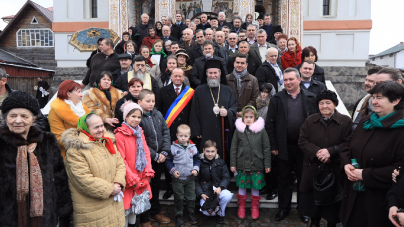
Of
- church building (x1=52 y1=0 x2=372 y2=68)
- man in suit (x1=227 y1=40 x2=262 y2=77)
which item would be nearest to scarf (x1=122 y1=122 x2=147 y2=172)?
man in suit (x1=227 y1=40 x2=262 y2=77)

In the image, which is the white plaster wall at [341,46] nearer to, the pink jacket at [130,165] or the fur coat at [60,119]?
the pink jacket at [130,165]

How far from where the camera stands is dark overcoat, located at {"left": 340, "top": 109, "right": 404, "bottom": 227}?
9.31ft

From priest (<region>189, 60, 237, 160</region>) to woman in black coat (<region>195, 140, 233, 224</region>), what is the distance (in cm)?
38

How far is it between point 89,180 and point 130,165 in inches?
27.9

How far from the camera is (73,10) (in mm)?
13352

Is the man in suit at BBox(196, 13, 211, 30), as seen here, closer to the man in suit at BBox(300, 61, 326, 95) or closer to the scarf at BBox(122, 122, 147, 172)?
the man in suit at BBox(300, 61, 326, 95)

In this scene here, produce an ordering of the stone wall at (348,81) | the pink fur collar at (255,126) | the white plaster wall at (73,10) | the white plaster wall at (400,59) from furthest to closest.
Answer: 1. the white plaster wall at (400,59)
2. the white plaster wall at (73,10)
3. the stone wall at (348,81)
4. the pink fur collar at (255,126)

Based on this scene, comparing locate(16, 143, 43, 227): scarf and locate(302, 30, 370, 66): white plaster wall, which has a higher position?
locate(302, 30, 370, 66): white plaster wall

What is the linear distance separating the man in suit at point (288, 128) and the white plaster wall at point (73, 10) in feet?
36.3

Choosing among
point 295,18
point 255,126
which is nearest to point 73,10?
point 295,18

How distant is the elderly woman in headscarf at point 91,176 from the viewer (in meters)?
3.15

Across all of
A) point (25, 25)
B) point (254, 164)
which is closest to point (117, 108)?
point (254, 164)

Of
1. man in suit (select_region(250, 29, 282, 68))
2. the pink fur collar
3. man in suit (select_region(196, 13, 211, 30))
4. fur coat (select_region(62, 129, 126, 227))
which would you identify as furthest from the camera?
man in suit (select_region(196, 13, 211, 30))

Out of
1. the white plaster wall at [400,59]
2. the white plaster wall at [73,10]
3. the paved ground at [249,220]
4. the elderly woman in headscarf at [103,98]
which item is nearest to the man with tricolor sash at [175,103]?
the paved ground at [249,220]
